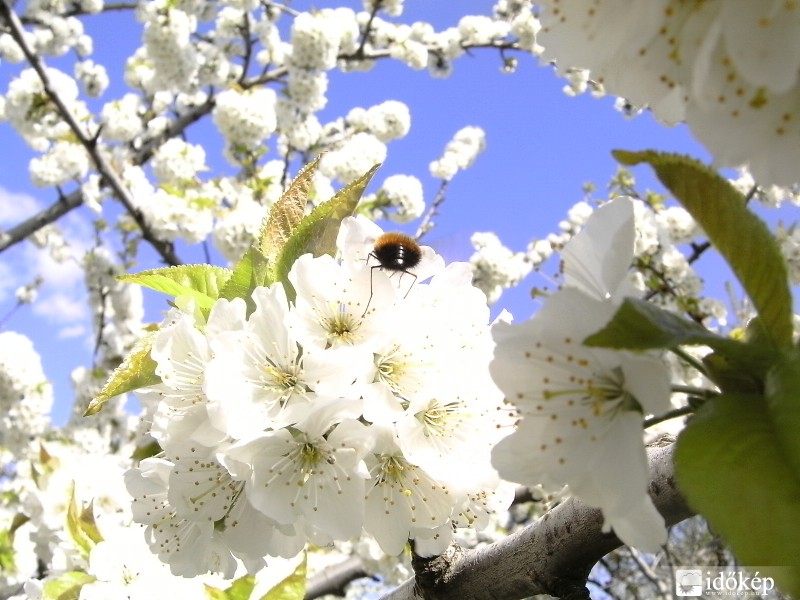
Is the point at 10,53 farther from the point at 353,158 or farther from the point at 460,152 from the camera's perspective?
→ the point at 460,152

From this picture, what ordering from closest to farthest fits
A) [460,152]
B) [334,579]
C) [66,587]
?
[66,587] → [334,579] → [460,152]

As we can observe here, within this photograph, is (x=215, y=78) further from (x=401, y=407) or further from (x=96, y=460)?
(x=401, y=407)

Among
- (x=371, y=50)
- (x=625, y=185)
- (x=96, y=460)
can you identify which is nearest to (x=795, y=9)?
(x=96, y=460)

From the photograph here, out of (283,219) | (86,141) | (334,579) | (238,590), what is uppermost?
(86,141)

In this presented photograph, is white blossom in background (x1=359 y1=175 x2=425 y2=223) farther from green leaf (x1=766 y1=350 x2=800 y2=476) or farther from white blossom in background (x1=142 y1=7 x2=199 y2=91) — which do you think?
green leaf (x1=766 y1=350 x2=800 y2=476)

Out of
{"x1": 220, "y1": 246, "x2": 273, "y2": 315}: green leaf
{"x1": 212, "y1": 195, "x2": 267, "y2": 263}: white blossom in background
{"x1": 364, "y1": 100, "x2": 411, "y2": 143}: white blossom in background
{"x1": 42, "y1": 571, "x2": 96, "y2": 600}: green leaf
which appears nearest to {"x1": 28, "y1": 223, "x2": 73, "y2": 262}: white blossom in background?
{"x1": 364, "y1": 100, "x2": 411, "y2": 143}: white blossom in background

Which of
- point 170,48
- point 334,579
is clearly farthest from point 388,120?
point 334,579
